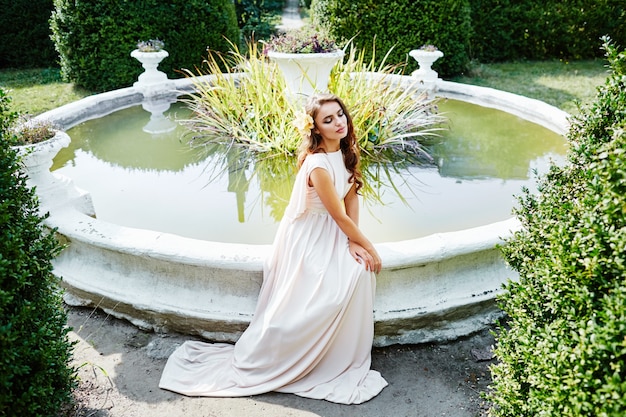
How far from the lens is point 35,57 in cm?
1027

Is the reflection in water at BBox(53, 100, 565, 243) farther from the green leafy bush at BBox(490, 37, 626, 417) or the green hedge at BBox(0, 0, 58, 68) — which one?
the green hedge at BBox(0, 0, 58, 68)

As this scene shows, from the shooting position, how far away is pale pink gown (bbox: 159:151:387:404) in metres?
2.52

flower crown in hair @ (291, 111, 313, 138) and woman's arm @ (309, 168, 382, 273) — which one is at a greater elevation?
flower crown in hair @ (291, 111, 313, 138)

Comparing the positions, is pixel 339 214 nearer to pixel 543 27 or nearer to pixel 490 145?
pixel 490 145

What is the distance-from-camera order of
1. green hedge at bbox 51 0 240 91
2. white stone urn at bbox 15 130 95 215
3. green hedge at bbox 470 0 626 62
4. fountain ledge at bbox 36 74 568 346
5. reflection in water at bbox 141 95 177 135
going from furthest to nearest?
green hedge at bbox 470 0 626 62 < green hedge at bbox 51 0 240 91 < reflection in water at bbox 141 95 177 135 < white stone urn at bbox 15 130 95 215 < fountain ledge at bbox 36 74 568 346

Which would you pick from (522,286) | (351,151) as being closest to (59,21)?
(351,151)

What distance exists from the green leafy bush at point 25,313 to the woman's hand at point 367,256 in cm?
132

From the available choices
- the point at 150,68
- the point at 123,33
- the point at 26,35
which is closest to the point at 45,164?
the point at 150,68

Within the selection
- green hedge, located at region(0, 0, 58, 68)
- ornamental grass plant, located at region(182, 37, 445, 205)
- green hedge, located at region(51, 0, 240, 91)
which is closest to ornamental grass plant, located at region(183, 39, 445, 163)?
ornamental grass plant, located at region(182, 37, 445, 205)

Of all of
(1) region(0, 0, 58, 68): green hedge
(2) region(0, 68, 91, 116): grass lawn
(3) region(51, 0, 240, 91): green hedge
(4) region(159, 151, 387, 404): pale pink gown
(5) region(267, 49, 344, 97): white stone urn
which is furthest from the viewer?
(1) region(0, 0, 58, 68): green hedge

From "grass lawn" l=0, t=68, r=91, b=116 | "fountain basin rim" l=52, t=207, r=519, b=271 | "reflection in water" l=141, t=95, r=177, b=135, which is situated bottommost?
"grass lawn" l=0, t=68, r=91, b=116

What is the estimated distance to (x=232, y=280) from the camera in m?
2.80

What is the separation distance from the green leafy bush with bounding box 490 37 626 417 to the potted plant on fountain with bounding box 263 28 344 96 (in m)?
2.71

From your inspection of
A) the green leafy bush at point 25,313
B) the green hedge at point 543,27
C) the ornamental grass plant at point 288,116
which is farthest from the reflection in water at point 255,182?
the green hedge at point 543,27
